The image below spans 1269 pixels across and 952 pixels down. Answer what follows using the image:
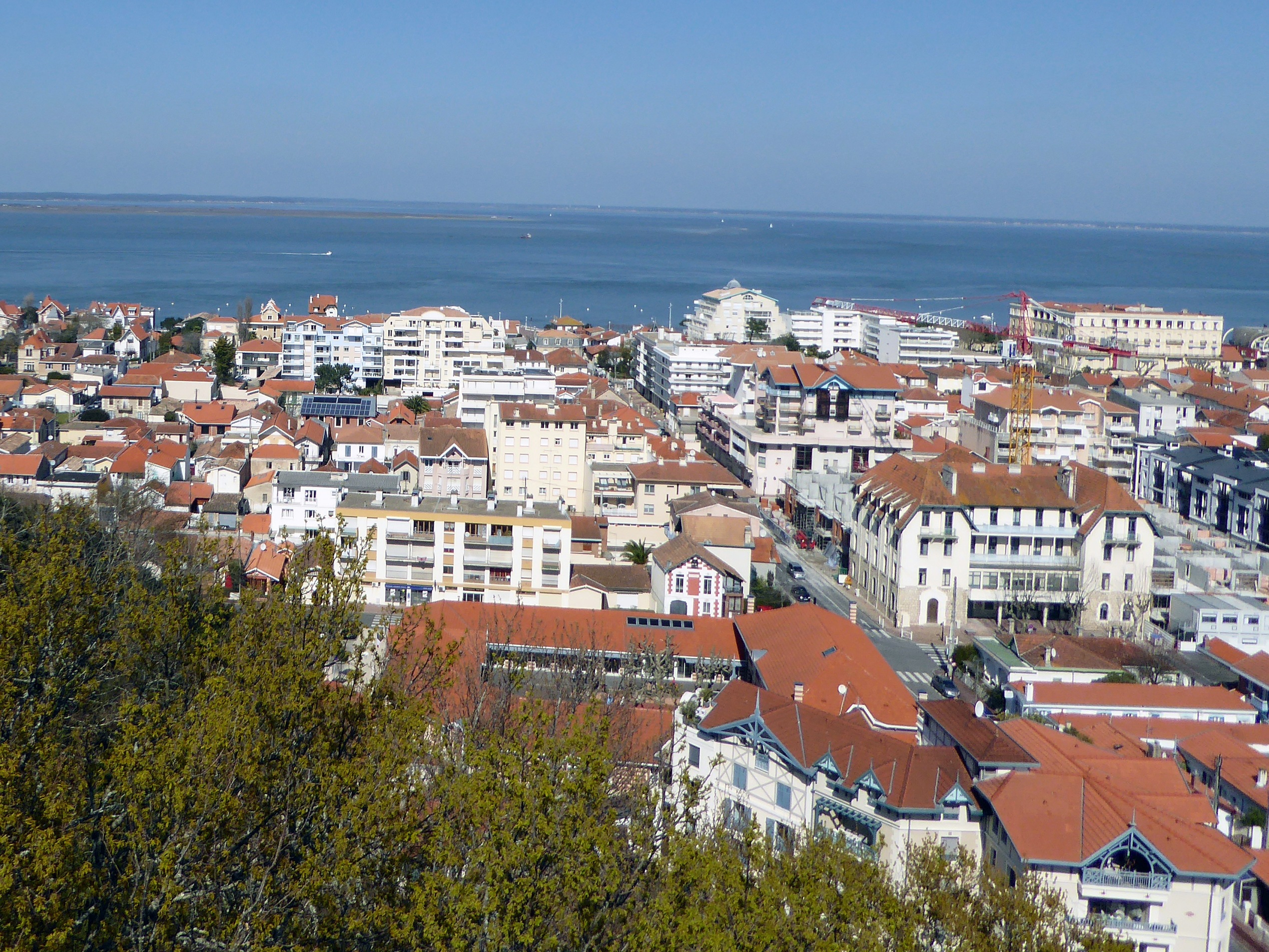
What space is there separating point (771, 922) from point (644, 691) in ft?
18.9

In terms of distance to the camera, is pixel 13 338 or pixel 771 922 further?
pixel 13 338

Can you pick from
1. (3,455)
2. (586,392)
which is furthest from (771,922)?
(586,392)

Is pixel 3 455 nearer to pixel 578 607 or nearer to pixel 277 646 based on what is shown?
pixel 578 607

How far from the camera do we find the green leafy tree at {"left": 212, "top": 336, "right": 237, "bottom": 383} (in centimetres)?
2638

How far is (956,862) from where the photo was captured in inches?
229

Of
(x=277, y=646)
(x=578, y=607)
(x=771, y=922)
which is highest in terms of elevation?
(x=277, y=646)

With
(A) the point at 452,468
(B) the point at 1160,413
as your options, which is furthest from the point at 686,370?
(A) the point at 452,468

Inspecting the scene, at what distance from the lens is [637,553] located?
14.2m

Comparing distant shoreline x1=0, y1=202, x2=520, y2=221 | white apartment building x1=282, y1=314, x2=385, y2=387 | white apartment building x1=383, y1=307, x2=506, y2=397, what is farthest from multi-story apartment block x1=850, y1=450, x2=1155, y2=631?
distant shoreline x1=0, y1=202, x2=520, y2=221

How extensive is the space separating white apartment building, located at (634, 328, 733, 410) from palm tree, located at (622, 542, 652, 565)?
1112cm

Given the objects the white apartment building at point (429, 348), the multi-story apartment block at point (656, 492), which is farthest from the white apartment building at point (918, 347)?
the multi-story apartment block at point (656, 492)

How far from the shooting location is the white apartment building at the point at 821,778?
6328mm

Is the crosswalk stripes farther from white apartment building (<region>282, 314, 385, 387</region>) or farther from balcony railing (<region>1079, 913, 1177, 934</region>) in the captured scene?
white apartment building (<region>282, 314, 385, 387</region>)

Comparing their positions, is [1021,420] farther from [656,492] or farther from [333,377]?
[333,377]
